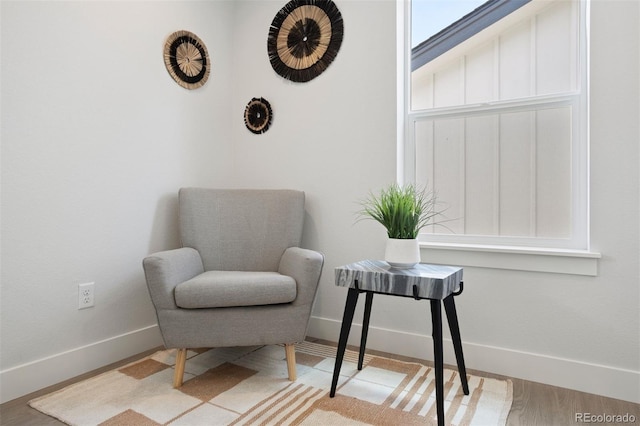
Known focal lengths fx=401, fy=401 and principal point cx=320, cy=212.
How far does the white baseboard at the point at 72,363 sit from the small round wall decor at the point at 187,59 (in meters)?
1.54

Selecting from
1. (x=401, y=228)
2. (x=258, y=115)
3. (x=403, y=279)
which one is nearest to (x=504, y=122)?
(x=401, y=228)

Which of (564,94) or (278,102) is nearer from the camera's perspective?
(564,94)

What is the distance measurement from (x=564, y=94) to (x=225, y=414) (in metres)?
2.12

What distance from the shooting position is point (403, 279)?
1.58 metres

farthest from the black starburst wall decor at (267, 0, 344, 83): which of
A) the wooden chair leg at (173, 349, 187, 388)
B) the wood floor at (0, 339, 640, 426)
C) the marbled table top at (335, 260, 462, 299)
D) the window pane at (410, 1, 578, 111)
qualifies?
the wood floor at (0, 339, 640, 426)

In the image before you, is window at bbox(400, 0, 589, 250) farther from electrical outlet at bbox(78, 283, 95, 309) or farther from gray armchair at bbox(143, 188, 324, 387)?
electrical outlet at bbox(78, 283, 95, 309)

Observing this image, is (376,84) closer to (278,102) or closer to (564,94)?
(278,102)

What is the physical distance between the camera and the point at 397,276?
159 centimetres

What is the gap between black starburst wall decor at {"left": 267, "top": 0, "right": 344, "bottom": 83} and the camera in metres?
2.51

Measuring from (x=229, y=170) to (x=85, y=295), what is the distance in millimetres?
1262

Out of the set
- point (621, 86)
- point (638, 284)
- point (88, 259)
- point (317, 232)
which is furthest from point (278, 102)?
point (638, 284)

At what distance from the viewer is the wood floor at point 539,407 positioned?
61.2 inches

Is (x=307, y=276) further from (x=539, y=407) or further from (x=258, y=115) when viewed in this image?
(x=258, y=115)

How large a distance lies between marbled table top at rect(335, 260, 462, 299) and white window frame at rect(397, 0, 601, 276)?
1.30 feet
